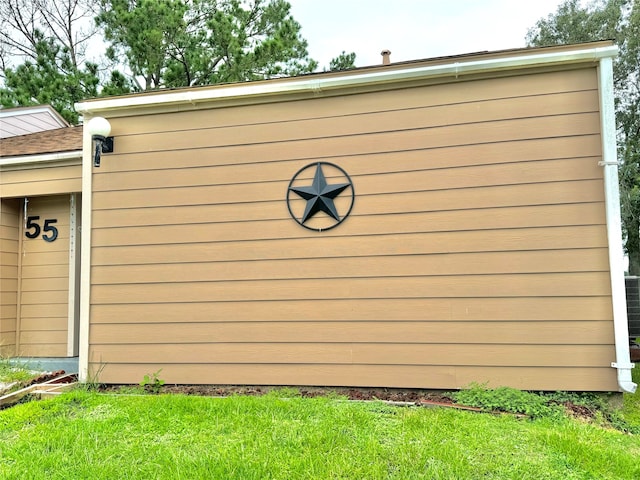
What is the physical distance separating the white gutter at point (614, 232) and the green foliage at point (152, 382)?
356 centimetres

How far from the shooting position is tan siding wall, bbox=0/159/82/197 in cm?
446

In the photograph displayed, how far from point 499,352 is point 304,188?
2007 mm

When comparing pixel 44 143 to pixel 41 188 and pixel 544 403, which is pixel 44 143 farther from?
pixel 544 403

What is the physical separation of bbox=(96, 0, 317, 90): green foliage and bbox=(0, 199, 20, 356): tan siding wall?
6.39 m

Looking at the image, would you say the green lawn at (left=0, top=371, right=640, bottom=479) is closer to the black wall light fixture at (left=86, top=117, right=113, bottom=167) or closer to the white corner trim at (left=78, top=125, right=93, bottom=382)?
the white corner trim at (left=78, top=125, right=93, bottom=382)

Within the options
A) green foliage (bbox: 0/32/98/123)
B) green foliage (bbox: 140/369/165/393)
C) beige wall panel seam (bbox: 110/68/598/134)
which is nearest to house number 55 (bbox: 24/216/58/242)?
beige wall panel seam (bbox: 110/68/598/134)

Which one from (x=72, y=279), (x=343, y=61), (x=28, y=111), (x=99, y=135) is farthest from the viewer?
(x=343, y=61)

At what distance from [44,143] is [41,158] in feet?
2.44

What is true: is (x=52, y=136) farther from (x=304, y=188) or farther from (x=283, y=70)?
(x=283, y=70)

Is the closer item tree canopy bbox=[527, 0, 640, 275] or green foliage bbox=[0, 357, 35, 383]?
green foliage bbox=[0, 357, 35, 383]

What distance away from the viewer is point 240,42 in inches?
422

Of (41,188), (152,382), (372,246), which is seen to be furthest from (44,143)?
(372,246)

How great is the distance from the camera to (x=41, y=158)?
14.6 feet

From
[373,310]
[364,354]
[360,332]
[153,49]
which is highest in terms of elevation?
[153,49]
